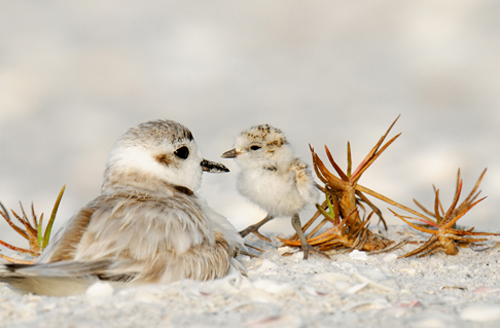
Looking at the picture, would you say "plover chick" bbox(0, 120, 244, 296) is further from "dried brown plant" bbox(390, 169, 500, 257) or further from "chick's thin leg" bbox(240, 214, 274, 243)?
"dried brown plant" bbox(390, 169, 500, 257)

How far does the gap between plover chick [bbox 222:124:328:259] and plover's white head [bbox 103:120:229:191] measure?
0.56 m

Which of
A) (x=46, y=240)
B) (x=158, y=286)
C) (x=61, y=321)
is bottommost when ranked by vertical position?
(x=61, y=321)

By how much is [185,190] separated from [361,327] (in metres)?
1.76

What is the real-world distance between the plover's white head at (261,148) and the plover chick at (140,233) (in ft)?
2.26

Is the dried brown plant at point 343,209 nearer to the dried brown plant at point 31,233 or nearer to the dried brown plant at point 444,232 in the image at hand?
the dried brown plant at point 444,232

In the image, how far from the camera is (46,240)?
3.59m

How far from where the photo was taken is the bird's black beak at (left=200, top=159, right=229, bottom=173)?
11.7ft

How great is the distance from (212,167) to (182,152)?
Result: 1.09 feet

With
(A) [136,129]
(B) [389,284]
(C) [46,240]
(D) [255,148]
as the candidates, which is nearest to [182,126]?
(A) [136,129]

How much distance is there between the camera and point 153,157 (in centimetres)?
318

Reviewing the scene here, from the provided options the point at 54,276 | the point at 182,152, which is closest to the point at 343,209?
the point at 182,152

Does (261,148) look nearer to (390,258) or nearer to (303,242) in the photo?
(303,242)

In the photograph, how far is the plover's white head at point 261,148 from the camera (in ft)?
12.4

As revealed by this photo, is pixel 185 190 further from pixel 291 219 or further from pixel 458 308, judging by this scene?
pixel 458 308
